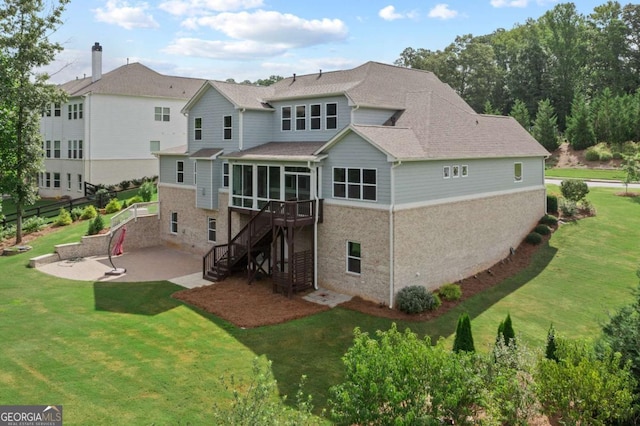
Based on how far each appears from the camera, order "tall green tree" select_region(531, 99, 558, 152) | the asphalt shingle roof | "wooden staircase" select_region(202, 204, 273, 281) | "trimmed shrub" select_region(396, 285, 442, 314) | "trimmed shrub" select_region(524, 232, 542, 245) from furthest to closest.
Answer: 1. "tall green tree" select_region(531, 99, 558, 152)
2. the asphalt shingle roof
3. "trimmed shrub" select_region(524, 232, 542, 245)
4. "wooden staircase" select_region(202, 204, 273, 281)
5. "trimmed shrub" select_region(396, 285, 442, 314)

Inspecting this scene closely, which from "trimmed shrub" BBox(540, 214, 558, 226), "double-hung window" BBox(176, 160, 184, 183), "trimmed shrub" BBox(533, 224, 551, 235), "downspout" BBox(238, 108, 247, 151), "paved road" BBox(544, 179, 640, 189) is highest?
"downspout" BBox(238, 108, 247, 151)

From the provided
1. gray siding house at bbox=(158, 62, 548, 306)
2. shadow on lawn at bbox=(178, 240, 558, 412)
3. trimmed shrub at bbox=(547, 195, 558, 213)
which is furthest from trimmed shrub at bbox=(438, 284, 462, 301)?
trimmed shrub at bbox=(547, 195, 558, 213)

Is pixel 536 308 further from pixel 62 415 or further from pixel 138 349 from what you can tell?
pixel 62 415

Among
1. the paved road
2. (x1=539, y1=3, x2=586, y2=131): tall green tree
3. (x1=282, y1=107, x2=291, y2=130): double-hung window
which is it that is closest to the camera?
(x1=282, y1=107, x2=291, y2=130): double-hung window

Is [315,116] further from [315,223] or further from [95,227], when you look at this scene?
[95,227]

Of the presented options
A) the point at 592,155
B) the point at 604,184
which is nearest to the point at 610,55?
the point at 592,155

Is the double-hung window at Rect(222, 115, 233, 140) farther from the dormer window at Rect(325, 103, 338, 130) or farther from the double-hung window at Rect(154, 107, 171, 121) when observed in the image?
the double-hung window at Rect(154, 107, 171, 121)

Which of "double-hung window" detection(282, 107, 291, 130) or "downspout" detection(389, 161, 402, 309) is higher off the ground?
"double-hung window" detection(282, 107, 291, 130)
